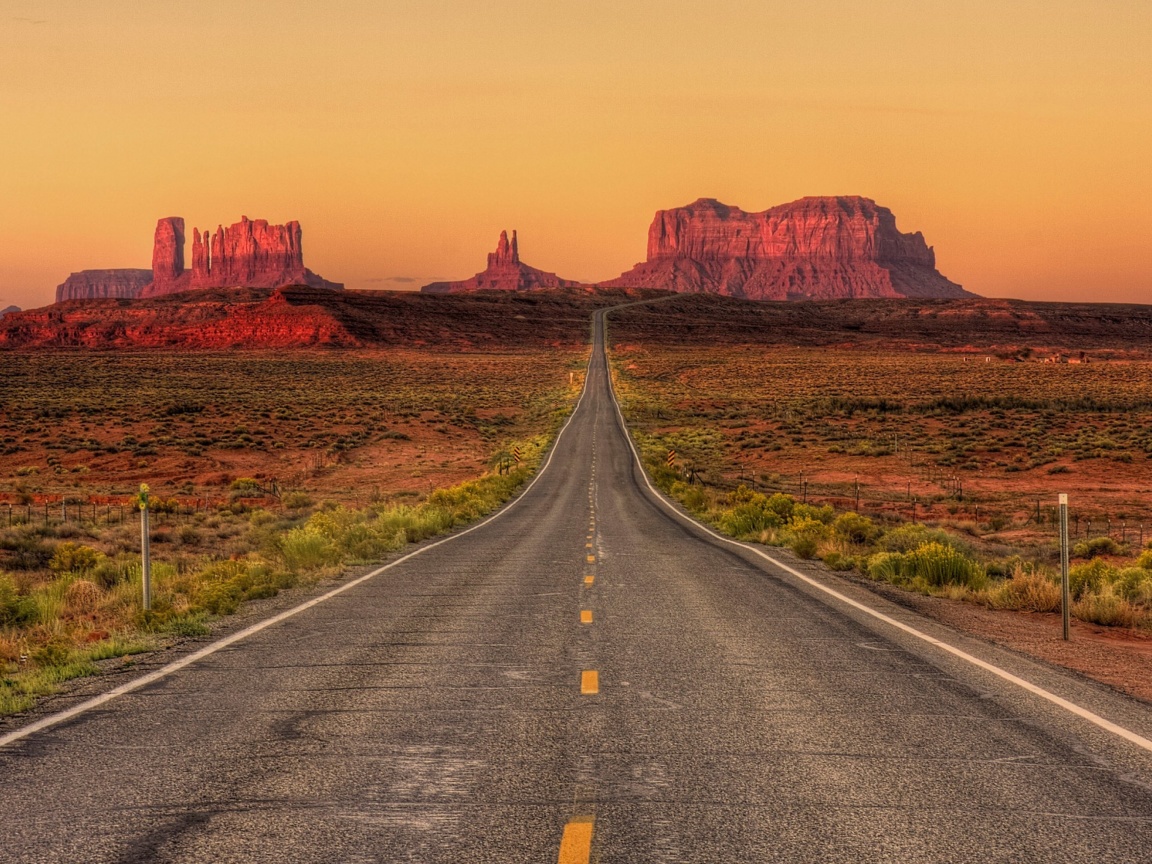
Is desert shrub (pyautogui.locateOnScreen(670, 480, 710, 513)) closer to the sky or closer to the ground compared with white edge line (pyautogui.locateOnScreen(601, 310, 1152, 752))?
closer to the ground

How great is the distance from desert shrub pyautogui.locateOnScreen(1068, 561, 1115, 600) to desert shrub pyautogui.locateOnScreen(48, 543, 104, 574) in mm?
17729

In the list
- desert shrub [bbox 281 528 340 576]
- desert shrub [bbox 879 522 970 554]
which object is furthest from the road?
desert shrub [bbox 879 522 970 554]

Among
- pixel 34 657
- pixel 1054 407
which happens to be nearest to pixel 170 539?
pixel 34 657

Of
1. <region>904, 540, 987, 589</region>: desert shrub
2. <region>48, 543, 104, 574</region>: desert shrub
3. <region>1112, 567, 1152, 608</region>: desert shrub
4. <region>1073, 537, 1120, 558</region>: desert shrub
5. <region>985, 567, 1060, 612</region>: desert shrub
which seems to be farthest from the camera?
<region>1073, 537, 1120, 558</region>: desert shrub

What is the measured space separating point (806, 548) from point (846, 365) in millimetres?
106810

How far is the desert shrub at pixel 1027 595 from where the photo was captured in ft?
44.4

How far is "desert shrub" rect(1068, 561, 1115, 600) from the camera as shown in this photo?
Result: 1487 centimetres

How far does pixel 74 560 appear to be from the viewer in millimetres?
22219

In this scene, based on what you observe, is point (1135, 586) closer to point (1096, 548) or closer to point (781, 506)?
point (1096, 548)

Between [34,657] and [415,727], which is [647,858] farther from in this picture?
[34,657]

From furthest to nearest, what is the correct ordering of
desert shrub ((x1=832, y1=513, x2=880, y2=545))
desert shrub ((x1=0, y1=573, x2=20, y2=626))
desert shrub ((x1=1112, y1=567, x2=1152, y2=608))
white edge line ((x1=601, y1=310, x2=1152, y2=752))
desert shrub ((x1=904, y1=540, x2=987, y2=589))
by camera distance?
desert shrub ((x1=832, y1=513, x2=880, y2=545))
desert shrub ((x1=904, y1=540, x2=987, y2=589))
desert shrub ((x1=0, y1=573, x2=20, y2=626))
desert shrub ((x1=1112, y1=567, x2=1152, y2=608))
white edge line ((x1=601, y1=310, x2=1152, y2=752))

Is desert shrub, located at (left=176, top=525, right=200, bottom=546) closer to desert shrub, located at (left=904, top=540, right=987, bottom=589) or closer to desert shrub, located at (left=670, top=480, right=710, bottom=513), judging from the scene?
desert shrub, located at (left=670, top=480, right=710, bottom=513)

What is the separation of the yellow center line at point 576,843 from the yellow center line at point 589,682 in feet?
9.60

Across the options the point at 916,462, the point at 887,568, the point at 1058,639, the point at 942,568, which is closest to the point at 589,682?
the point at 1058,639
